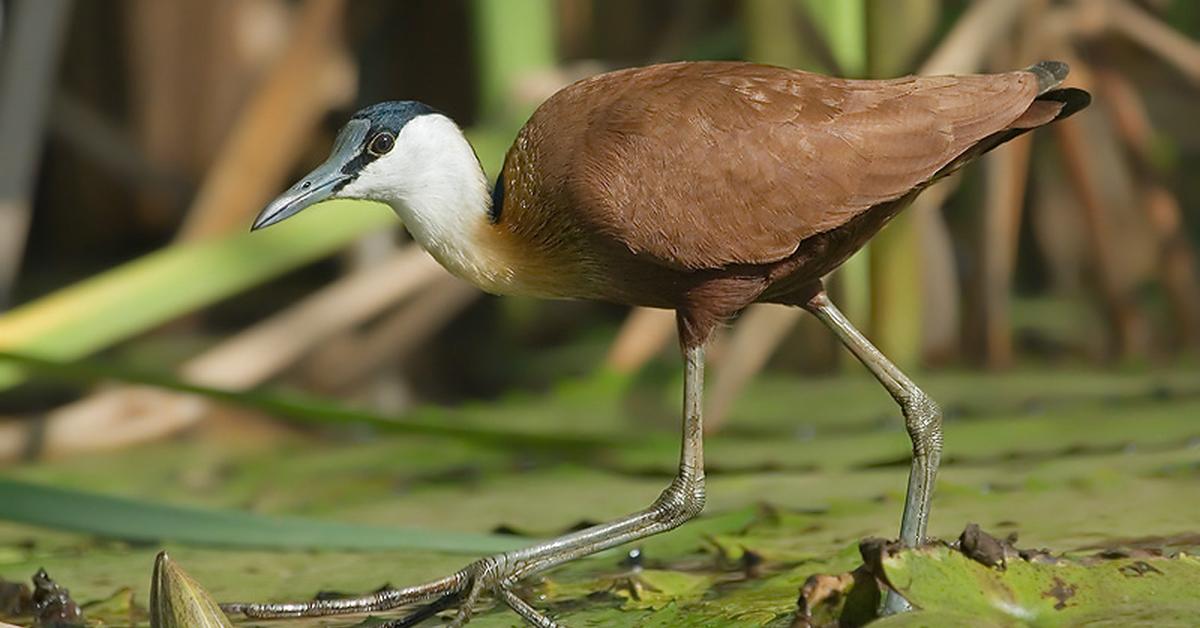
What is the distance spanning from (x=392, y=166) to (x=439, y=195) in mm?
85

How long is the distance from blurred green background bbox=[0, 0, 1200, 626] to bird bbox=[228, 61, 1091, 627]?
0.26 metres

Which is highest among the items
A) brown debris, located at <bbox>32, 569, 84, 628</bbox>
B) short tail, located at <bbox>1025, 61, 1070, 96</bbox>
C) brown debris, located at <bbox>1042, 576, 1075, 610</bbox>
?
short tail, located at <bbox>1025, 61, 1070, 96</bbox>

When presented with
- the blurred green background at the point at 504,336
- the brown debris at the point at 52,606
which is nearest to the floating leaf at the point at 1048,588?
the blurred green background at the point at 504,336

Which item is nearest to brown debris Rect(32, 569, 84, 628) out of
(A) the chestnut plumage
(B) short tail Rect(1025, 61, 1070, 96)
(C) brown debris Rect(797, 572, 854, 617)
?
(A) the chestnut plumage

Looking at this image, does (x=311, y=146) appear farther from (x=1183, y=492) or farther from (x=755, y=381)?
(x=1183, y=492)

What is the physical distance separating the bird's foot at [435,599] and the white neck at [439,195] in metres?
0.44

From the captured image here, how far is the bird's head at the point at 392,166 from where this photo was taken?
277 cm

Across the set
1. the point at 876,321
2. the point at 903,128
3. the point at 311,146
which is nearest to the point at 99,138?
the point at 311,146

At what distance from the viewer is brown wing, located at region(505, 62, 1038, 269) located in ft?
8.84

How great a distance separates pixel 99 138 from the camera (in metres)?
5.51

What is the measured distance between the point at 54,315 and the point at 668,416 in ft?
4.64

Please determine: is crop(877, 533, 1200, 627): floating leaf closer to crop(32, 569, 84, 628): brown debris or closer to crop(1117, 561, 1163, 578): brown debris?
crop(1117, 561, 1163, 578): brown debris

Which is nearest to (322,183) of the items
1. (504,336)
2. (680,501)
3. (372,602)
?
(372,602)

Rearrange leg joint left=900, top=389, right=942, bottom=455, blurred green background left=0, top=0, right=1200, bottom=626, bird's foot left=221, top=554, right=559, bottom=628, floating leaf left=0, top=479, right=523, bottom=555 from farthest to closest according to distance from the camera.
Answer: blurred green background left=0, top=0, right=1200, bottom=626, floating leaf left=0, top=479, right=523, bottom=555, leg joint left=900, top=389, right=942, bottom=455, bird's foot left=221, top=554, right=559, bottom=628
